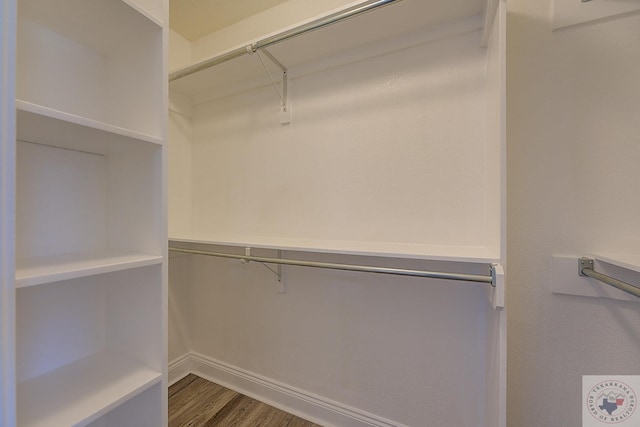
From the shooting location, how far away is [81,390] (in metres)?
0.70

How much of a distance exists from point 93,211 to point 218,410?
1254mm

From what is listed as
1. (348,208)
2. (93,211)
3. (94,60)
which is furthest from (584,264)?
(94,60)

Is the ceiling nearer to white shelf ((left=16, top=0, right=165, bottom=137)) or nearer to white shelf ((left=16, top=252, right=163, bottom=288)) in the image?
white shelf ((left=16, top=0, right=165, bottom=137))

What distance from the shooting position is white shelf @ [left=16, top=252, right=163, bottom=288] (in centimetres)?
56

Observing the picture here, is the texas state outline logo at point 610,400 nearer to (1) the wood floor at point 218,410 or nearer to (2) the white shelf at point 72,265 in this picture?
(1) the wood floor at point 218,410

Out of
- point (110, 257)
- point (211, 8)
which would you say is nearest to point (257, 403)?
point (110, 257)

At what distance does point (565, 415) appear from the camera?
34.3 inches

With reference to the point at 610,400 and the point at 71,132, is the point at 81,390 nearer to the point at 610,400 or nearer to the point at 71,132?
the point at 71,132

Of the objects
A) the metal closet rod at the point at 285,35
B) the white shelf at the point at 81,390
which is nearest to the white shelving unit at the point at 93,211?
the white shelf at the point at 81,390

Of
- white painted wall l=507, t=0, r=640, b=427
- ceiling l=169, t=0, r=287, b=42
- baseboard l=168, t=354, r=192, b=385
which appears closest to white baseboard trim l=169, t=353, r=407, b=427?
baseboard l=168, t=354, r=192, b=385

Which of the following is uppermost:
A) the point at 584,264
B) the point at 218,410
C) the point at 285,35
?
the point at 285,35

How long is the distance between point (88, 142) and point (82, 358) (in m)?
0.76

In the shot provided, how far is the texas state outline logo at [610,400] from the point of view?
0.69m

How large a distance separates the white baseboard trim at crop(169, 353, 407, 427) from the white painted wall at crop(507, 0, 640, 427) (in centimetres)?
67
